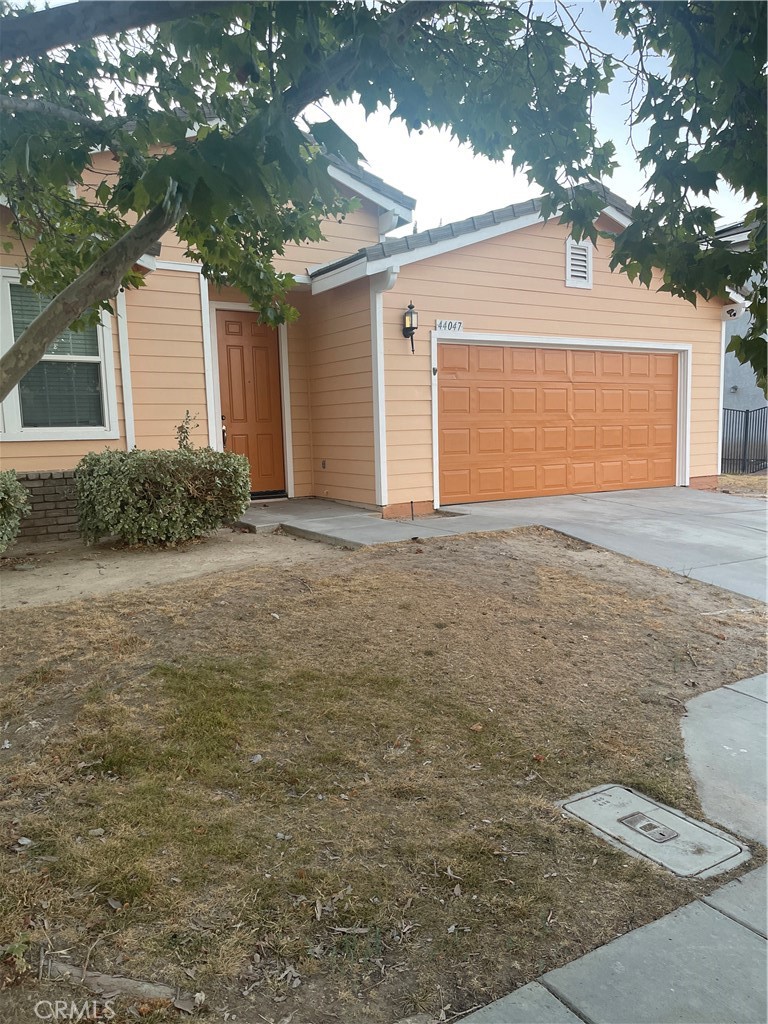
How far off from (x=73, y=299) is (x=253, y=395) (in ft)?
25.6

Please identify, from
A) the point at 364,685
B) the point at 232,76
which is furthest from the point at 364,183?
the point at 364,685

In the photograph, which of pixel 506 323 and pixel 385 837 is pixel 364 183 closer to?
pixel 506 323

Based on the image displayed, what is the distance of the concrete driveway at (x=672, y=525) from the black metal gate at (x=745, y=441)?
680cm

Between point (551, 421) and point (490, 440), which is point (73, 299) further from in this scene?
point (551, 421)

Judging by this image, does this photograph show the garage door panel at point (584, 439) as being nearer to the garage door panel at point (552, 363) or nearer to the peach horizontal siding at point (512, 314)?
the garage door panel at point (552, 363)

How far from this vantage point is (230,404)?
396 inches

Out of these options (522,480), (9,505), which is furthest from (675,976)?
(522,480)

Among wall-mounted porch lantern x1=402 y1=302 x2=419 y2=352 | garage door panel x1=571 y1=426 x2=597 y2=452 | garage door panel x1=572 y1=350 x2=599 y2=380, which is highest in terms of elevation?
wall-mounted porch lantern x1=402 y1=302 x2=419 y2=352

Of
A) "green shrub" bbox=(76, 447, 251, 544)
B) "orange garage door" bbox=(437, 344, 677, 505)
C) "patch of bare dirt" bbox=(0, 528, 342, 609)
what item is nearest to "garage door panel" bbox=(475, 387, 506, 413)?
"orange garage door" bbox=(437, 344, 677, 505)

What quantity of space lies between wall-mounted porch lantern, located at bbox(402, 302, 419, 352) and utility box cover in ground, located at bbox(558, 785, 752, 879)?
6913 mm

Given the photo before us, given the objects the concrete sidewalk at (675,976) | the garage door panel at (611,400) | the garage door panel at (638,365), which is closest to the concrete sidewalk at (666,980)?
the concrete sidewalk at (675,976)

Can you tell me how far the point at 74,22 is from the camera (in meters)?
2.35

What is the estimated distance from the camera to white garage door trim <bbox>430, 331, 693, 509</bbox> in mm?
9570

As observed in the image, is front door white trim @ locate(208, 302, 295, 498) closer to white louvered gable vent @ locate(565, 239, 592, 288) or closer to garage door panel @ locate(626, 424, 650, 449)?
white louvered gable vent @ locate(565, 239, 592, 288)
